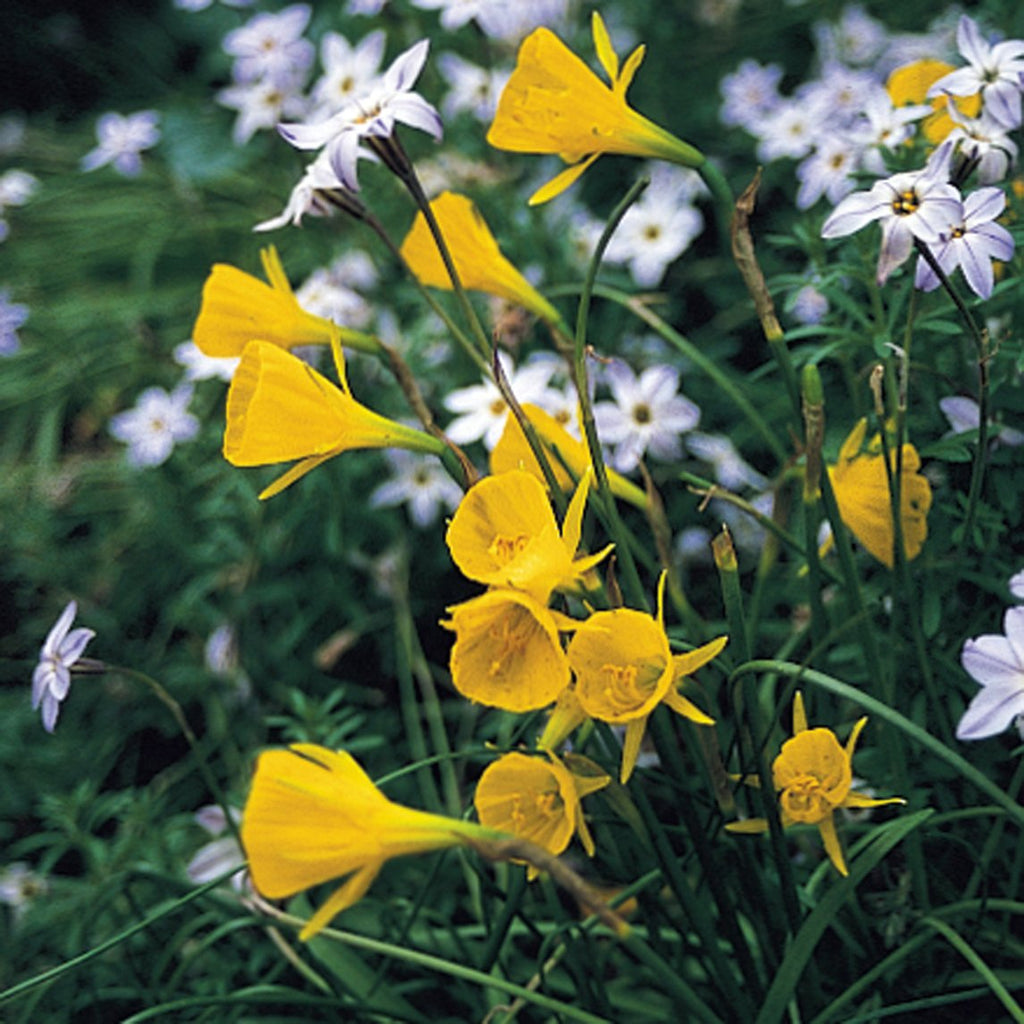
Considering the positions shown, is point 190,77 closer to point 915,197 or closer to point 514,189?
point 514,189

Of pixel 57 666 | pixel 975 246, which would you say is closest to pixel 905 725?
pixel 975 246

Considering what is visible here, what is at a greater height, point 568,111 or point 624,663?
point 568,111

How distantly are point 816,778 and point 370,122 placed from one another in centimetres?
49

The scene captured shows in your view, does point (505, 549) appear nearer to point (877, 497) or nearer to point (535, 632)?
point (535, 632)

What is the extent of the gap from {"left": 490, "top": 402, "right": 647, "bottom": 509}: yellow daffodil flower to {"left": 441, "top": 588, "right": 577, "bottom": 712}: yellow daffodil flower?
0.31ft

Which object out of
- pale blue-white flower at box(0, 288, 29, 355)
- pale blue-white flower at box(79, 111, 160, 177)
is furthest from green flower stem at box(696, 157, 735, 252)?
pale blue-white flower at box(79, 111, 160, 177)

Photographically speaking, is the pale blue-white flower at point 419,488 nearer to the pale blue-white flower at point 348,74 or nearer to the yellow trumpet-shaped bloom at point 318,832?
the pale blue-white flower at point 348,74

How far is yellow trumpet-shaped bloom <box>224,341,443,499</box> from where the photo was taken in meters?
0.65

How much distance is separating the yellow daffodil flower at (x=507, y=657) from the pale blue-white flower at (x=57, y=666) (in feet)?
1.07

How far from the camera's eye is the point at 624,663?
62cm

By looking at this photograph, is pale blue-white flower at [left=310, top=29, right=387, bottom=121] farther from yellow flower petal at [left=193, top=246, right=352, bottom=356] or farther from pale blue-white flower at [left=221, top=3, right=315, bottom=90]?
yellow flower petal at [left=193, top=246, right=352, bottom=356]

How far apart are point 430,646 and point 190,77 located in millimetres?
1926

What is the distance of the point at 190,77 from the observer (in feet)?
9.30

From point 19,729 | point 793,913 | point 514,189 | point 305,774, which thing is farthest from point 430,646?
point 305,774
